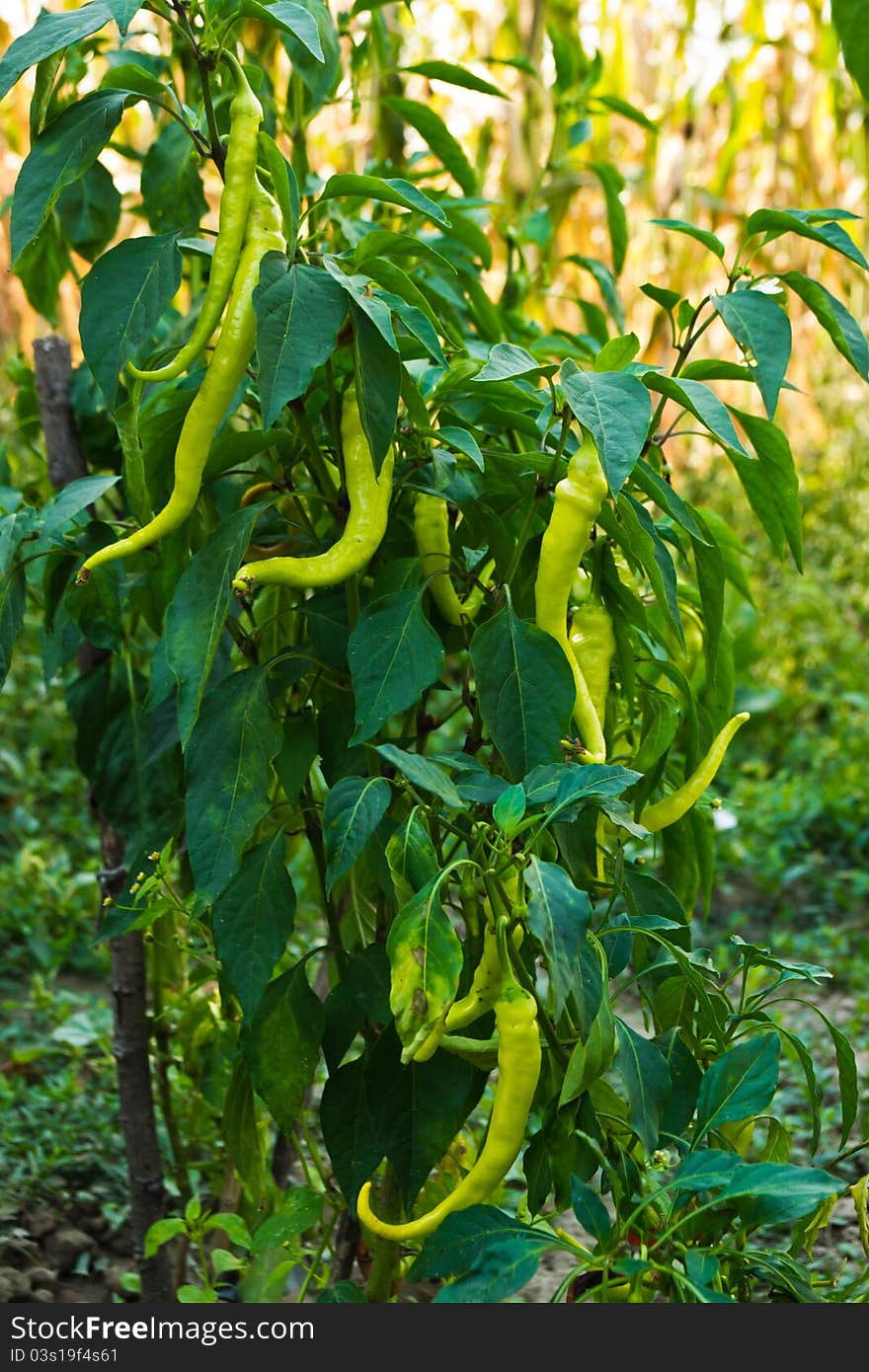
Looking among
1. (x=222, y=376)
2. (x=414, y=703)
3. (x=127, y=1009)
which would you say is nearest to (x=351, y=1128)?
(x=414, y=703)

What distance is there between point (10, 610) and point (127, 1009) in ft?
1.50

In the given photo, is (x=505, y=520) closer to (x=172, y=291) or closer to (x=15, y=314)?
(x=172, y=291)

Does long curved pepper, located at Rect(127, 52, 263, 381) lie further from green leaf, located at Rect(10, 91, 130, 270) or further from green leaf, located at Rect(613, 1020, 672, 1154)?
green leaf, located at Rect(613, 1020, 672, 1154)

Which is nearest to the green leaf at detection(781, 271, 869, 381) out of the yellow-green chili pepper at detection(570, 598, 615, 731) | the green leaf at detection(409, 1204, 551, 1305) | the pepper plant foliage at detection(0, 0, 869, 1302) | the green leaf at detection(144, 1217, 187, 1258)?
the pepper plant foliage at detection(0, 0, 869, 1302)

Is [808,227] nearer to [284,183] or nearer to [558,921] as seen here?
[284,183]

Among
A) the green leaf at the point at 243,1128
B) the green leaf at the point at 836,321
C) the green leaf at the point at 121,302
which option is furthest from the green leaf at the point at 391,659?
the green leaf at the point at 243,1128

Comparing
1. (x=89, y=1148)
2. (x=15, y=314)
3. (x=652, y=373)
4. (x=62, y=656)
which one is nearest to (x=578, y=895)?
(x=652, y=373)

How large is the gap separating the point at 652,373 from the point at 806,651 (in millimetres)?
2725

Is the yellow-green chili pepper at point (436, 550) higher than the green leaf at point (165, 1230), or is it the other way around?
the yellow-green chili pepper at point (436, 550)

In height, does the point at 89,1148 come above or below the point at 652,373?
below

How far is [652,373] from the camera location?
2.72 feet

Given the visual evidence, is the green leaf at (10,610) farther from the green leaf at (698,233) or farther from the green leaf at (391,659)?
the green leaf at (698,233)

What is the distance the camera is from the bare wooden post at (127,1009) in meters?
1.24

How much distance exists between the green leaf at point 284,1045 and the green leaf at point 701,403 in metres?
0.46
